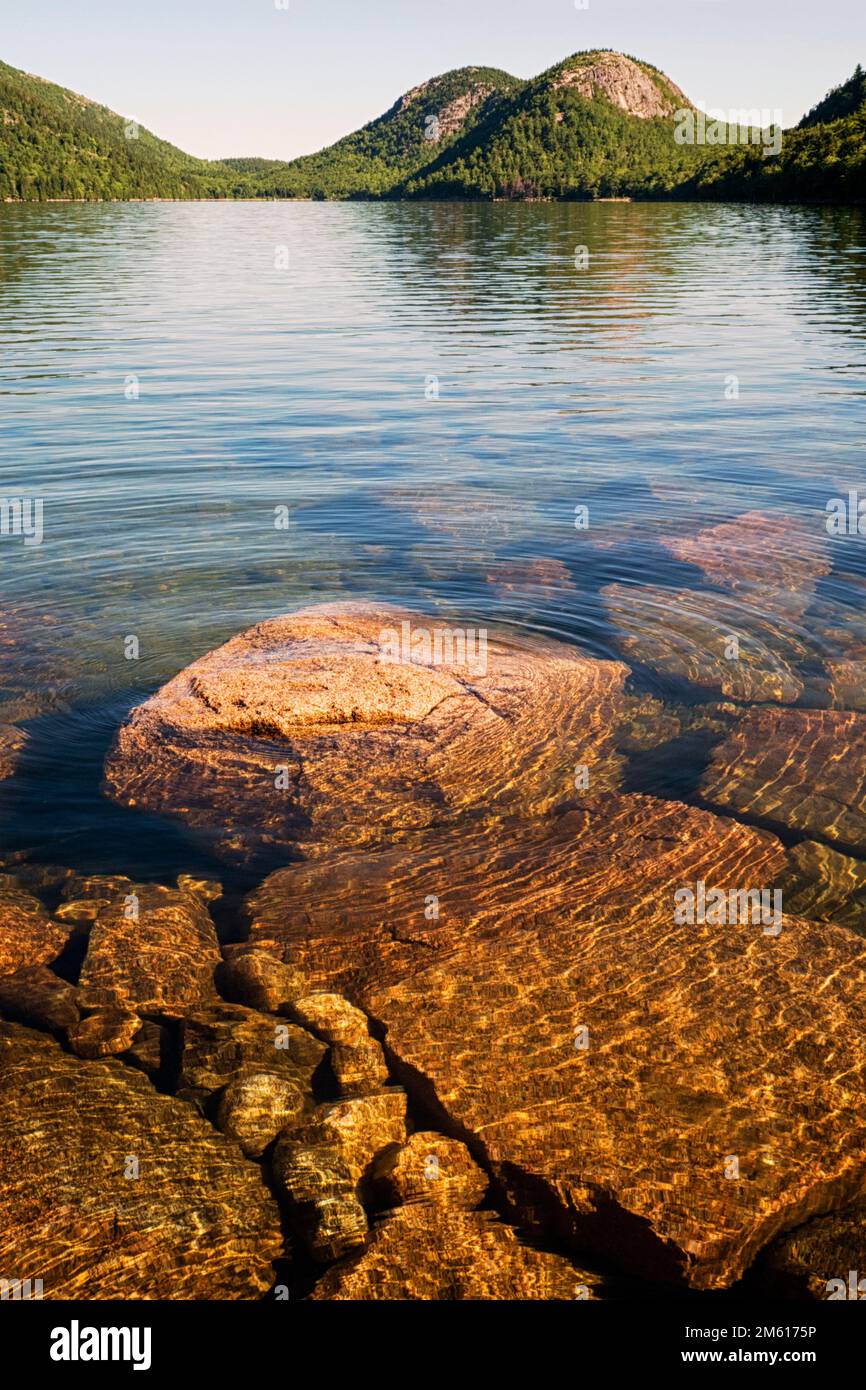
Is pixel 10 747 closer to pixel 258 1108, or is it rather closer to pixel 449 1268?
pixel 258 1108

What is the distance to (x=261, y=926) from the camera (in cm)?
679

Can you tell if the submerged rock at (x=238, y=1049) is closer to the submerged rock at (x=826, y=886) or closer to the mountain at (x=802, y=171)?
the submerged rock at (x=826, y=886)

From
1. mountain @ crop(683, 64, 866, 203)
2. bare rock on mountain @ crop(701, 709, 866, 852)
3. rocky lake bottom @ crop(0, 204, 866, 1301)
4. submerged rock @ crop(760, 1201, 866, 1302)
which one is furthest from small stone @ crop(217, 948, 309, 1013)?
mountain @ crop(683, 64, 866, 203)

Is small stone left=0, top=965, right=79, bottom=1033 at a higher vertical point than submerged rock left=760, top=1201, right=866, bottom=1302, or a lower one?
higher

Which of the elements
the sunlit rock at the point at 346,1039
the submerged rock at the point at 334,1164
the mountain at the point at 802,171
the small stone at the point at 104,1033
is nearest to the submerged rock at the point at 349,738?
the sunlit rock at the point at 346,1039

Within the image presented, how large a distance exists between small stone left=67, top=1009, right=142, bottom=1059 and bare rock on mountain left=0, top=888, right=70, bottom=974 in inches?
29.2

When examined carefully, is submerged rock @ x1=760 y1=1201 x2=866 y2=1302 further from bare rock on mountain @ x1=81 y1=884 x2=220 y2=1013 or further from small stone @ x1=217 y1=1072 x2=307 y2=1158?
bare rock on mountain @ x1=81 y1=884 x2=220 y2=1013

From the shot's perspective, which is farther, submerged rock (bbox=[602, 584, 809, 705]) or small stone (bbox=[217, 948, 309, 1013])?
submerged rock (bbox=[602, 584, 809, 705])

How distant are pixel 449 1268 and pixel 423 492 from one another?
1342cm

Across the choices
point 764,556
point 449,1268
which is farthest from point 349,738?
point 764,556

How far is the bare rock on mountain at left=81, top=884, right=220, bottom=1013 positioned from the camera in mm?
6145

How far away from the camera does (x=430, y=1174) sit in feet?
16.4

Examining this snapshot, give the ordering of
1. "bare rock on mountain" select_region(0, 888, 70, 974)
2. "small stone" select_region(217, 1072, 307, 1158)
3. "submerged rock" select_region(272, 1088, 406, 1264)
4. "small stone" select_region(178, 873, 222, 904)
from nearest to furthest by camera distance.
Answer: "submerged rock" select_region(272, 1088, 406, 1264)
"small stone" select_region(217, 1072, 307, 1158)
"bare rock on mountain" select_region(0, 888, 70, 974)
"small stone" select_region(178, 873, 222, 904)
